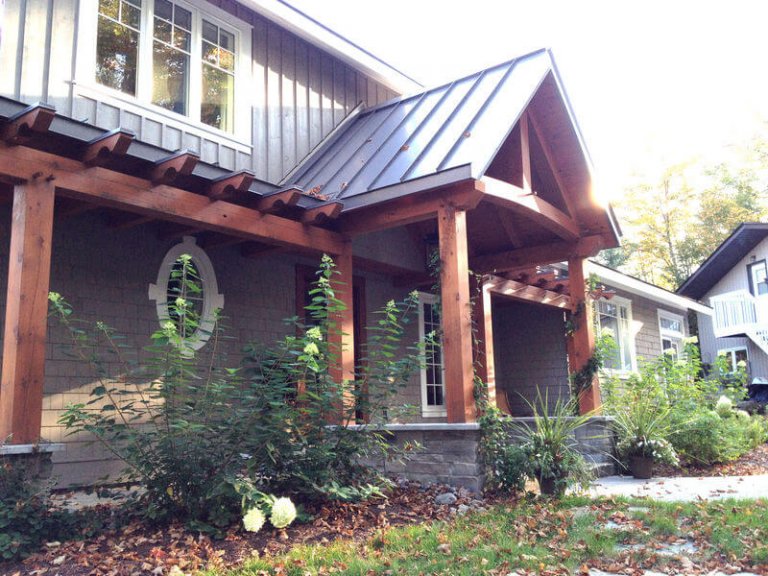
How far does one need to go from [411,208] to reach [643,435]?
368 cm

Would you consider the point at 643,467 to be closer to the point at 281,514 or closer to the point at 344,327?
the point at 344,327

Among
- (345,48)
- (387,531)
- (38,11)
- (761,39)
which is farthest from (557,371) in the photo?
(761,39)

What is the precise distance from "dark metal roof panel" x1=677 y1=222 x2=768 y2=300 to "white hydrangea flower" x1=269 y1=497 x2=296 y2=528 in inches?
875

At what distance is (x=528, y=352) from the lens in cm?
1312

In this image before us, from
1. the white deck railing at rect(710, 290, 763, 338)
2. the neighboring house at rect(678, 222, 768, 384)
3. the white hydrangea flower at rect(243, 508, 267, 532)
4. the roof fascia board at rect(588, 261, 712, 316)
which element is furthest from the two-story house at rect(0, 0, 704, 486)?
the neighboring house at rect(678, 222, 768, 384)

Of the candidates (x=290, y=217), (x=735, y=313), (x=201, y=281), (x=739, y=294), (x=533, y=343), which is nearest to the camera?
(x=290, y=217)

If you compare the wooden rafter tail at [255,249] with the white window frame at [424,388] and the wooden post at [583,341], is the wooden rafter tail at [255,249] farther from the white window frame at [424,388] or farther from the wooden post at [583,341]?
the wooden post at [583,341]

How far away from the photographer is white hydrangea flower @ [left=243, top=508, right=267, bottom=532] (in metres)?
4.72

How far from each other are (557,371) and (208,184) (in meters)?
8.15

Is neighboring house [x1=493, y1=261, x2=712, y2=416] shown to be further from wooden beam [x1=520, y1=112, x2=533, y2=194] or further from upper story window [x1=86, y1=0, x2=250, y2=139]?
upper story window [x1=86, y1=0, x2=250, y2=139]

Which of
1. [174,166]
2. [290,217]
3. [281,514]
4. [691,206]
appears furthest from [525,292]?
[691,206]

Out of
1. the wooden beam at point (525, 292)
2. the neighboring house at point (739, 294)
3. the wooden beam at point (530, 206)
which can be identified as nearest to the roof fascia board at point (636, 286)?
the wooden beam at point (525, 292)

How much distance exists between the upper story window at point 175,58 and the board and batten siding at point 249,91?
0.16 m

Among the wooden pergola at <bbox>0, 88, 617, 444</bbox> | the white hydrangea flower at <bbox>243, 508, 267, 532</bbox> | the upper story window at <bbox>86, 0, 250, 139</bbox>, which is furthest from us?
the upper story window at <bbox>86, 0, 250, 139</bbox>
